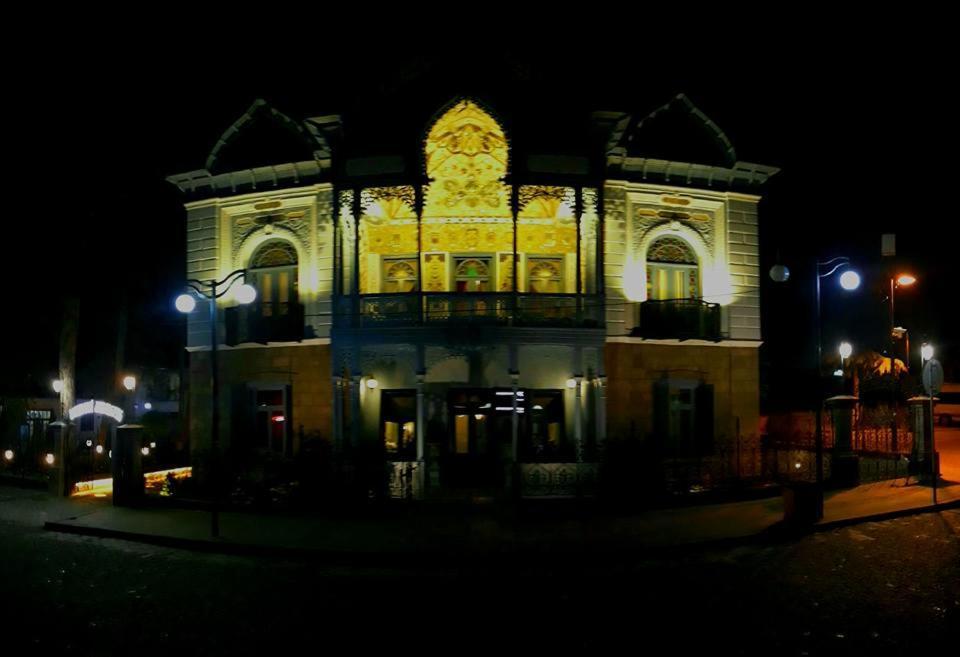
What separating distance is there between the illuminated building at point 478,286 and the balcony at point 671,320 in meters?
0.06

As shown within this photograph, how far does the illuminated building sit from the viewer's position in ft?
71.1

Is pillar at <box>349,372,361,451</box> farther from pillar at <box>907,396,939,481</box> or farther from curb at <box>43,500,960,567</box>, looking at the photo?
pillar at <box>907,396,939,481</box>

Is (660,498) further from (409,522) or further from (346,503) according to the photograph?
(346,503)

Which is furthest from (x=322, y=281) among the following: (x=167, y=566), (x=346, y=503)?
(x=167, y=566)

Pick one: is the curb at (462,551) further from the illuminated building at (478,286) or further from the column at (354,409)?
the column at (354,409)

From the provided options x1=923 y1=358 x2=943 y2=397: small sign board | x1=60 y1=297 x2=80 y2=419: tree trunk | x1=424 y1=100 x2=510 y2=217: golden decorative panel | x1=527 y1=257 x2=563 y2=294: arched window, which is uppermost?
x1=424 y1=100 x2=510 y2=217: golden decorative panel

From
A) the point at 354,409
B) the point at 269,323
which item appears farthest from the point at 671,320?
the point at 269,323

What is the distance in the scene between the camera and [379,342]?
21578 mm

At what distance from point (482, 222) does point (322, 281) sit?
4.70 metres

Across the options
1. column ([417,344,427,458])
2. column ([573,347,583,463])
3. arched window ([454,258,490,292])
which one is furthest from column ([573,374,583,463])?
arched window ([454,258,490,292])

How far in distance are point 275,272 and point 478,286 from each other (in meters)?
5.77

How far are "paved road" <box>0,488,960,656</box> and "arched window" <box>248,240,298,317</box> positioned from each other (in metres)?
11.1

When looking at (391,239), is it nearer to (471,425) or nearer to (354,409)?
(354,409)

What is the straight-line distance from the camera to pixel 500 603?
33.6 ft
